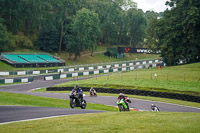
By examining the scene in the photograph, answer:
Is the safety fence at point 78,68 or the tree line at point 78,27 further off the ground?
the tree line at point 78,27

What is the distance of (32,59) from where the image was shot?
64375 mm

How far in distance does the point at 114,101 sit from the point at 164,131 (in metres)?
18.8

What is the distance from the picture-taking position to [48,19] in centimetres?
8112

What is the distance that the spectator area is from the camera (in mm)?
59825

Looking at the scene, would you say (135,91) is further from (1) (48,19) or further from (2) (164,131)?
(1) (48,19)

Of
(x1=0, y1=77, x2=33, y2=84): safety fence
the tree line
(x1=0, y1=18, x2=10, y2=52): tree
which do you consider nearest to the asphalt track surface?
(x1=0, y1=77, x2=33, y2=84): safety fence

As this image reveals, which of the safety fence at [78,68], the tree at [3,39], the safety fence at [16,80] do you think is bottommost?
the safety fence at [16,80]

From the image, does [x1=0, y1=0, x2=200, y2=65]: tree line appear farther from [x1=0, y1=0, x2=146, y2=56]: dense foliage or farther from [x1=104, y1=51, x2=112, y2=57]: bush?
[x1=104, y1=51, x2=112, y2=57]: bush

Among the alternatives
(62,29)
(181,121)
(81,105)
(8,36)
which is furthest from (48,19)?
(181,121)

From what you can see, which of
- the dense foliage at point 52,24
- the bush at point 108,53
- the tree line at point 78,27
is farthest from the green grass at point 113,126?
the bush at point 108,53

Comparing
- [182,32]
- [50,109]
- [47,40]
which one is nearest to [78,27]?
[47,40]

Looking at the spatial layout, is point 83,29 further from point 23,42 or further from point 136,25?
point 136,25

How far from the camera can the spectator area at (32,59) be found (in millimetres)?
59825

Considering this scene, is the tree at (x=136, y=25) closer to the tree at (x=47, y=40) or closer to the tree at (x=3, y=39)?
the tree at (x=47, y=40)
